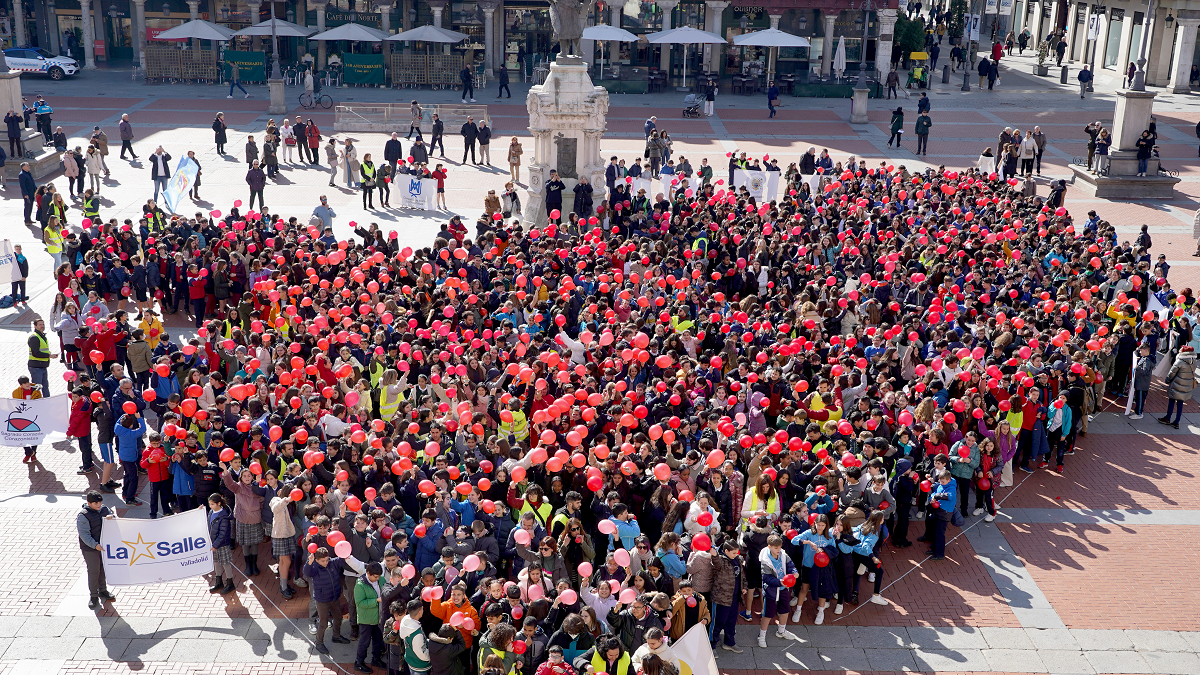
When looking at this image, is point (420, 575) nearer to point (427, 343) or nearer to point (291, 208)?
point (427, 343)

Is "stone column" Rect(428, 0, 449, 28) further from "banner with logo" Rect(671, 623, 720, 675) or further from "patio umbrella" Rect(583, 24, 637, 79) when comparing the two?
"banner with logo" Rect(671, 623, 720, 675)

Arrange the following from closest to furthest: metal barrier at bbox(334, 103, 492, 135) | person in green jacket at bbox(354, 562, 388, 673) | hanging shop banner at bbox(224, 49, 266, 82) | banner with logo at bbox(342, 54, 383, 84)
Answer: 1. person in green jacket at bbox(354, 562, 388, 673)
2. metal barrier at bbox(334, 103, 492, 135)
3. banner with logo at bbox(342, 54, 383, 84)
4. hanging shop banner at bbox(224, 49, 266, 82)

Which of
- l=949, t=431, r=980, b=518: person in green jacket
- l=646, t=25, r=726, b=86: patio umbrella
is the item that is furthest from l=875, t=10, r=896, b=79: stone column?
l=949, t=431, r=980, b=518: person in green jacket

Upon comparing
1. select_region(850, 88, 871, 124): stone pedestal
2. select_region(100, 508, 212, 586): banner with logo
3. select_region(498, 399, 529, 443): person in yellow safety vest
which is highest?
select_region(850, 88, 871, 124): stone pedestal

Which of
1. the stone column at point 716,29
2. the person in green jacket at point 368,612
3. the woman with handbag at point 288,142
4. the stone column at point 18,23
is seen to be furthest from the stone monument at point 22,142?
the stone column at point 716,29

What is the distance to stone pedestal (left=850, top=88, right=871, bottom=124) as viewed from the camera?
38281 millimetres

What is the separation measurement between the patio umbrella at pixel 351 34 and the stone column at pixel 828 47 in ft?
60.6

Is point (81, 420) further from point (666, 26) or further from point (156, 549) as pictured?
point (666, 26)

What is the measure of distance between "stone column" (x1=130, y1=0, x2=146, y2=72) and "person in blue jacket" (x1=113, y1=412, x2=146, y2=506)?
3699 cm

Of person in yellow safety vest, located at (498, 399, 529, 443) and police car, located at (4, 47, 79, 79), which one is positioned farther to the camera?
police car, located at (4, 47, 79, 79)

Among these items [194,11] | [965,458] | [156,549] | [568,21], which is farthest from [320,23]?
[965,458]

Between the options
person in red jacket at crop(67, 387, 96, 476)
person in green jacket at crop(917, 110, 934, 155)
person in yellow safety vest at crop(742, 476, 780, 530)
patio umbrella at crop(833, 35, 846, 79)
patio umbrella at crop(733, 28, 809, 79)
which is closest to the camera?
person in yellow safety vest at crop(742, 476, 780, 530)

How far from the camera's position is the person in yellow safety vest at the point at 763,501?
1145 cm

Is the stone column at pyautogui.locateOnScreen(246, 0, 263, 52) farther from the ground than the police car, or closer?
farther from the ground
